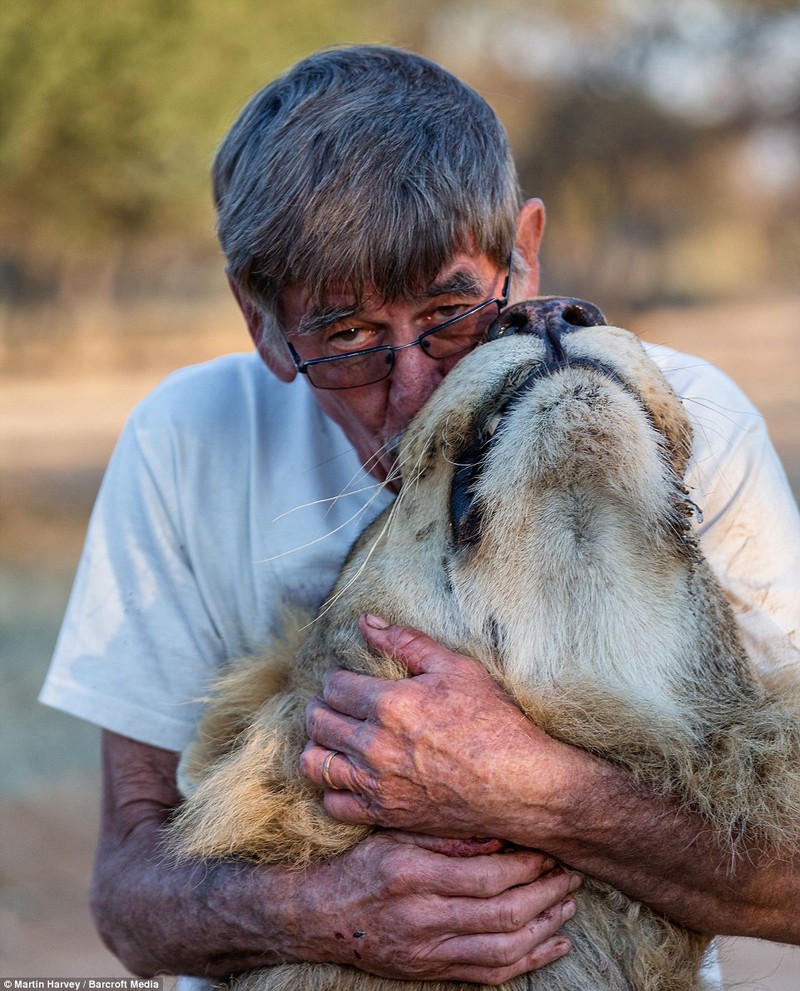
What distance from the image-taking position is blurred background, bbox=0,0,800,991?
64.1 ft

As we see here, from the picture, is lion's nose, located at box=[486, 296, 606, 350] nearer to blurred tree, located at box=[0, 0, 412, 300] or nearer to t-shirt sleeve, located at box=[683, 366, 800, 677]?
t-shirt sleeve, located at box=[683, 366, 800, 677]

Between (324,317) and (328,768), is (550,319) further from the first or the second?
(328,768)

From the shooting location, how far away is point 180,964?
8.80 feet

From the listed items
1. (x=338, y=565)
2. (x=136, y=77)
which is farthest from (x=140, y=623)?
(x=136, y=77)

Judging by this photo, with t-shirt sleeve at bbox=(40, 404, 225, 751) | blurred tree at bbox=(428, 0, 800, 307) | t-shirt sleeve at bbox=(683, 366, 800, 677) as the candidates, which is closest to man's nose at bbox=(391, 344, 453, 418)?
t-shirt sleeve at bbox=(683, 366, 800, 677)

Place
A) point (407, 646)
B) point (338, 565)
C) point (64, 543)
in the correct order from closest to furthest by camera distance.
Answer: point (407, 646), point (338, 565), point (64, 543)

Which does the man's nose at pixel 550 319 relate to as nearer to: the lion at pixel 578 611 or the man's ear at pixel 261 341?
the lion at pixel 578 611

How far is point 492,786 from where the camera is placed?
2.17 metres

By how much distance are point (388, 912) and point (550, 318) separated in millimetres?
1099

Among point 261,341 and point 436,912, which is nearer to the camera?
point 436,912

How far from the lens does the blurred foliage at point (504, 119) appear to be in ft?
69.6

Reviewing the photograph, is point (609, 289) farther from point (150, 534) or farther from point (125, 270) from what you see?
point (150, 534)

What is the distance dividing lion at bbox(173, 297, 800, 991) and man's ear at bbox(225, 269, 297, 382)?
833 millimetres

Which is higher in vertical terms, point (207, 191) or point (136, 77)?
point (136, 77)
